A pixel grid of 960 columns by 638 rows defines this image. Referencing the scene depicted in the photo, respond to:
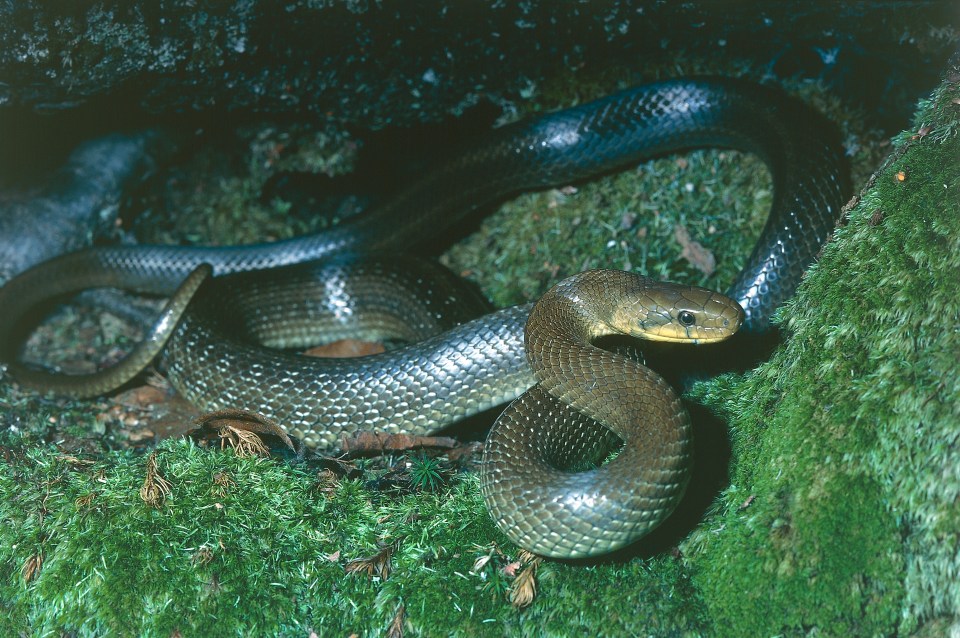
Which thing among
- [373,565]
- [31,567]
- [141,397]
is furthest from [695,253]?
[31,567]

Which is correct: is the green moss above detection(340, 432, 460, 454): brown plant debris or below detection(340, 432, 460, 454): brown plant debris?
above

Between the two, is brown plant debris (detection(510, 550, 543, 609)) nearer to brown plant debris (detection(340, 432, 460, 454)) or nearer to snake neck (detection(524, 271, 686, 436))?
snake neck (detection(524, 271, 686, 436))

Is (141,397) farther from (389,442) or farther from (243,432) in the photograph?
(389,442)

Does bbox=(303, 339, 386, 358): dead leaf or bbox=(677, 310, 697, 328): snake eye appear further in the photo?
bbox=(303, 339, 386, 358): dead leaf

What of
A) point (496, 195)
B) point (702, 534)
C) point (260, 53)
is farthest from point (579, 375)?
point (260, 53)

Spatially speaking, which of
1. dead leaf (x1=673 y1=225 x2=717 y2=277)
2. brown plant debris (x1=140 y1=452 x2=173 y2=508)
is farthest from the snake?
brown plant debris (x1=140 y1=452 x2=173 y2=508)

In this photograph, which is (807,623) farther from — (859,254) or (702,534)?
(859,254)

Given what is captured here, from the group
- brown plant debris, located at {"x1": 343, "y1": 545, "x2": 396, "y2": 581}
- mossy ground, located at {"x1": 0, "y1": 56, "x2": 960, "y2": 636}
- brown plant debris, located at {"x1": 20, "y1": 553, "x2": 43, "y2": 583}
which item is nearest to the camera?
mossy ground, located at {"x1": 0, "y1": 56, "x2": 960, "y2": 636}
